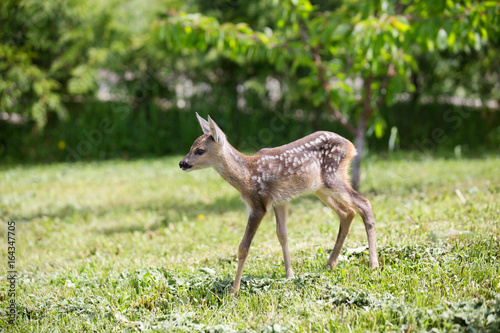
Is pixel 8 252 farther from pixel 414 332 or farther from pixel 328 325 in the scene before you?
pixel 414 332

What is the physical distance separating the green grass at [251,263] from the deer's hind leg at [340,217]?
11cm

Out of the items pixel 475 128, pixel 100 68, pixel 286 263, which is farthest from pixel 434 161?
pixel 100 68

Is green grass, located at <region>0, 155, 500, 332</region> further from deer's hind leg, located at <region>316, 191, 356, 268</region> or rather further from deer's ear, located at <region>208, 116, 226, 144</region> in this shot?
deer's ear, located at <region>208, 116, 226, 144</region>

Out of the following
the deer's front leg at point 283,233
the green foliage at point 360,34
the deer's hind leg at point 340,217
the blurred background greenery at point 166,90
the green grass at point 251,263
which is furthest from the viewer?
the blurred background greenery at point 166,90

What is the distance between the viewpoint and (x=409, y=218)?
5.73 meters

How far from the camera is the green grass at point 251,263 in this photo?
3572 mm

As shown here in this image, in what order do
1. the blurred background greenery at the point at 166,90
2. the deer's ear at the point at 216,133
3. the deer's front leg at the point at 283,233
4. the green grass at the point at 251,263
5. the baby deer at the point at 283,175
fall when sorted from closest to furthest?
the green grass at the point at 251,263 < the deer's ear at the point at 216,133 < the baby deer at the point at 283,175 < the deer's front leg at the point at 283,233 < the blurred background greenery at the point at 166,90

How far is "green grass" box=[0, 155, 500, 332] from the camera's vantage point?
3.57 meters

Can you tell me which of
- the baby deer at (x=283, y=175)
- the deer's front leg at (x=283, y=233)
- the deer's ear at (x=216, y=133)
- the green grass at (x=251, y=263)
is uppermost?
the deer's ear at (x=216, y=133)

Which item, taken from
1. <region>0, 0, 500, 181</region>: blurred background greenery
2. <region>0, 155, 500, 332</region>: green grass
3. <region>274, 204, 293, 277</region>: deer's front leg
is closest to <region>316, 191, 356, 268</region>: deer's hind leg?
<region>0, 155, 500, 332</region>: green grass

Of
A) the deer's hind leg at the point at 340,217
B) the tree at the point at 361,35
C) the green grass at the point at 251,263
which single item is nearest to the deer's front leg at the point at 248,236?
the green grass at the point at 251,263

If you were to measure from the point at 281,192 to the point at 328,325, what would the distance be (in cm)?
116

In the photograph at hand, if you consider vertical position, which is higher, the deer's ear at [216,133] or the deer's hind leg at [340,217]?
the deer's ear at [216,133]

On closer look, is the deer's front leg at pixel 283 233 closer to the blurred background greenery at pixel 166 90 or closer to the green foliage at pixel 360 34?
the green foliage at pixel 360 34
